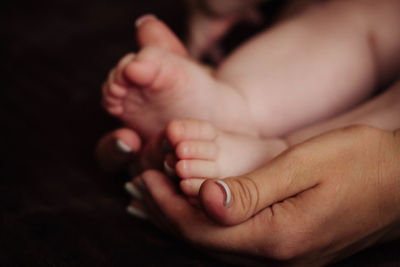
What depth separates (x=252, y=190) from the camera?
427 mm

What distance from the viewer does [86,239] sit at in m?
0.52

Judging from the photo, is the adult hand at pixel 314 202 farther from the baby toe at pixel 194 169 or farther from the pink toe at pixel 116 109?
the pink toe at pixel 116 109

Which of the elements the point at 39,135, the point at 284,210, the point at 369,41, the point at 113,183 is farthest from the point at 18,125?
the point at 369,41

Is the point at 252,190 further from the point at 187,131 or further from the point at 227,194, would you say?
the point at 187,131

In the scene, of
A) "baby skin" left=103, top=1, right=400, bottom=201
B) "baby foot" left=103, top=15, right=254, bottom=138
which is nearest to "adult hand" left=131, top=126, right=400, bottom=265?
"baby skin" left=103, top=1, right=400, bottom=201

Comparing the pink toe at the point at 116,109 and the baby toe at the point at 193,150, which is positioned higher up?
the pink toe at the point at 116,109

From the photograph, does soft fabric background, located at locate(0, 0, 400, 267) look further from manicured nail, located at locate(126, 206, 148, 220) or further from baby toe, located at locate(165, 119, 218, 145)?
baby toe, located at locate(165, 119, 218, 145)

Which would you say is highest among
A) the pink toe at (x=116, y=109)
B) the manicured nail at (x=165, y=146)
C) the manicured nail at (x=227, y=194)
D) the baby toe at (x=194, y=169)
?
the pink toe at (x=116, y=109)

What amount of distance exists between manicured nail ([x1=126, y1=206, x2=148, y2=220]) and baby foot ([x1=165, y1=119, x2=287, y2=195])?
0.36 ft

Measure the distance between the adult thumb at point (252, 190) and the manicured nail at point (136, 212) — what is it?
21cm

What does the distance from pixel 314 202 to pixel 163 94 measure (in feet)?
1.01

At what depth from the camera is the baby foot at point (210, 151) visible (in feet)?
1.67

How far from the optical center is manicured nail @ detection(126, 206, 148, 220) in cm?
60

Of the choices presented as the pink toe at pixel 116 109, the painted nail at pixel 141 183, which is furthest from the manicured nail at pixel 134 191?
the pink toe at pixel 116 109
